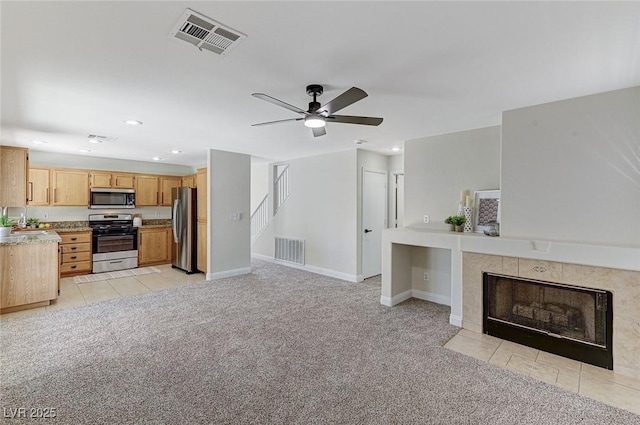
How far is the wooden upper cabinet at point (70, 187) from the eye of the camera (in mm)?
5922

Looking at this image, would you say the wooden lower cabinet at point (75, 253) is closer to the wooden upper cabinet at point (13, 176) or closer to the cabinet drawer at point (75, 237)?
the cabinet drawer at point (75, 237)

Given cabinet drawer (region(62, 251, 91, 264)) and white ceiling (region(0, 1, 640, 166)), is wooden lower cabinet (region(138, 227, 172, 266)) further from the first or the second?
white ceiling (region(0, 1, 640, 166))

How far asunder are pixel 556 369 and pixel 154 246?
740cm

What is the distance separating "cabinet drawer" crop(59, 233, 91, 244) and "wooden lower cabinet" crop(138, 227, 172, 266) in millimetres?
941

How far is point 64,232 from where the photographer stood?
5742 mm

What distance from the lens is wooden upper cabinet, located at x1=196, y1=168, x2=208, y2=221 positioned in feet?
19.0

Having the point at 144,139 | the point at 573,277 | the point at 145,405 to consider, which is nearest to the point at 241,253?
the point at 144,139

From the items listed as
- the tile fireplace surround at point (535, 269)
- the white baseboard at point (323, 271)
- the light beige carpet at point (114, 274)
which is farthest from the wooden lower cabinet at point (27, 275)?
the tile fireplace surround at point (535, 269)

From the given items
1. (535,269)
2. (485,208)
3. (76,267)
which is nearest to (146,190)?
(76,267)

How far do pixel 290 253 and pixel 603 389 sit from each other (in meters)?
5.33

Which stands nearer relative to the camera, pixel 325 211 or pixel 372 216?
pixel 372 216

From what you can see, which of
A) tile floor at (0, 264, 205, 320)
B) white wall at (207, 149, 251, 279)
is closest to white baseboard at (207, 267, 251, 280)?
white wall at (207, 149, 251, 279)

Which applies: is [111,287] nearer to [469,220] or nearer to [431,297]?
[431,297]

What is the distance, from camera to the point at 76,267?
587 cm
